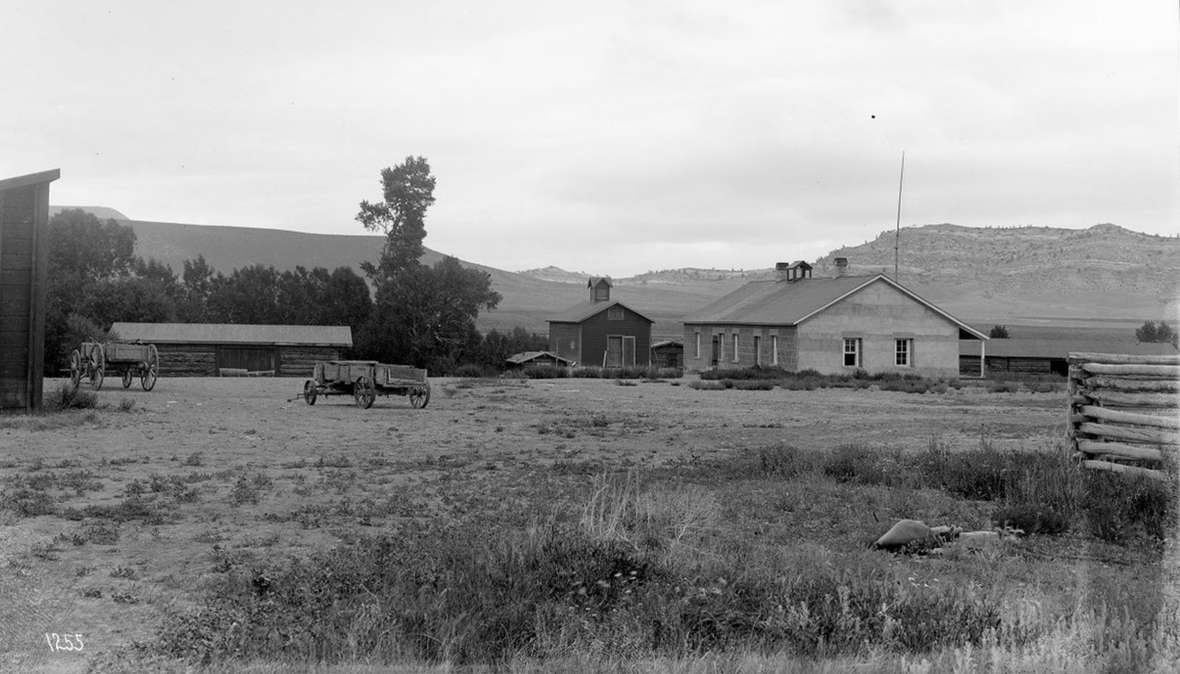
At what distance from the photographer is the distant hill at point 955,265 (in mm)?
122812

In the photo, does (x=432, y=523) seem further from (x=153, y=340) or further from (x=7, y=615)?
(x=153, y=340)

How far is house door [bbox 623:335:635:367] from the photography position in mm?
64375

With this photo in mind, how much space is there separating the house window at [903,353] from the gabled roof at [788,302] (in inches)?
71.0

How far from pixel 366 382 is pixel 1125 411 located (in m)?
16.8

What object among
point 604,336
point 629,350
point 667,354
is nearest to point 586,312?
point 604,336

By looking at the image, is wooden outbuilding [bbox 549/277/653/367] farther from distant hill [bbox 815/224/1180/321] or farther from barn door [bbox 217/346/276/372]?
distant hill [bbox 815/224/1180/321]

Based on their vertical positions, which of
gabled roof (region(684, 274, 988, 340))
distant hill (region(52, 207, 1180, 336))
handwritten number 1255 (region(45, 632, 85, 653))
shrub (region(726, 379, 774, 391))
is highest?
distant hill (region(52, 207, 1180, 336))

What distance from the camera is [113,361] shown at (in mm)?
30516

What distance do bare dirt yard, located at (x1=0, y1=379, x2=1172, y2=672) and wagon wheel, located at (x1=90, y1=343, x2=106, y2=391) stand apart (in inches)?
368

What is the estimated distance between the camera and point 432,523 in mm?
9531

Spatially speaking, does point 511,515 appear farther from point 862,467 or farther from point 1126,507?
point 1126,507

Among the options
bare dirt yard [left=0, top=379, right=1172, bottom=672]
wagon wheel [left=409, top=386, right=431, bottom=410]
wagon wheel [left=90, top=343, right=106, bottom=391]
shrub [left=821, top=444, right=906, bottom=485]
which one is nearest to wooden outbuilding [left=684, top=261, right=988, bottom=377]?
wagon wheel [left=409, top=386, right=431, bottom=410]

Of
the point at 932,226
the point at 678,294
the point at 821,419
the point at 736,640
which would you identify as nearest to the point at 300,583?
the point at 736,640

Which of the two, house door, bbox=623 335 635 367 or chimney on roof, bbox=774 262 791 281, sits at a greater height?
chimney on roof, bbox=774 262 791 281
